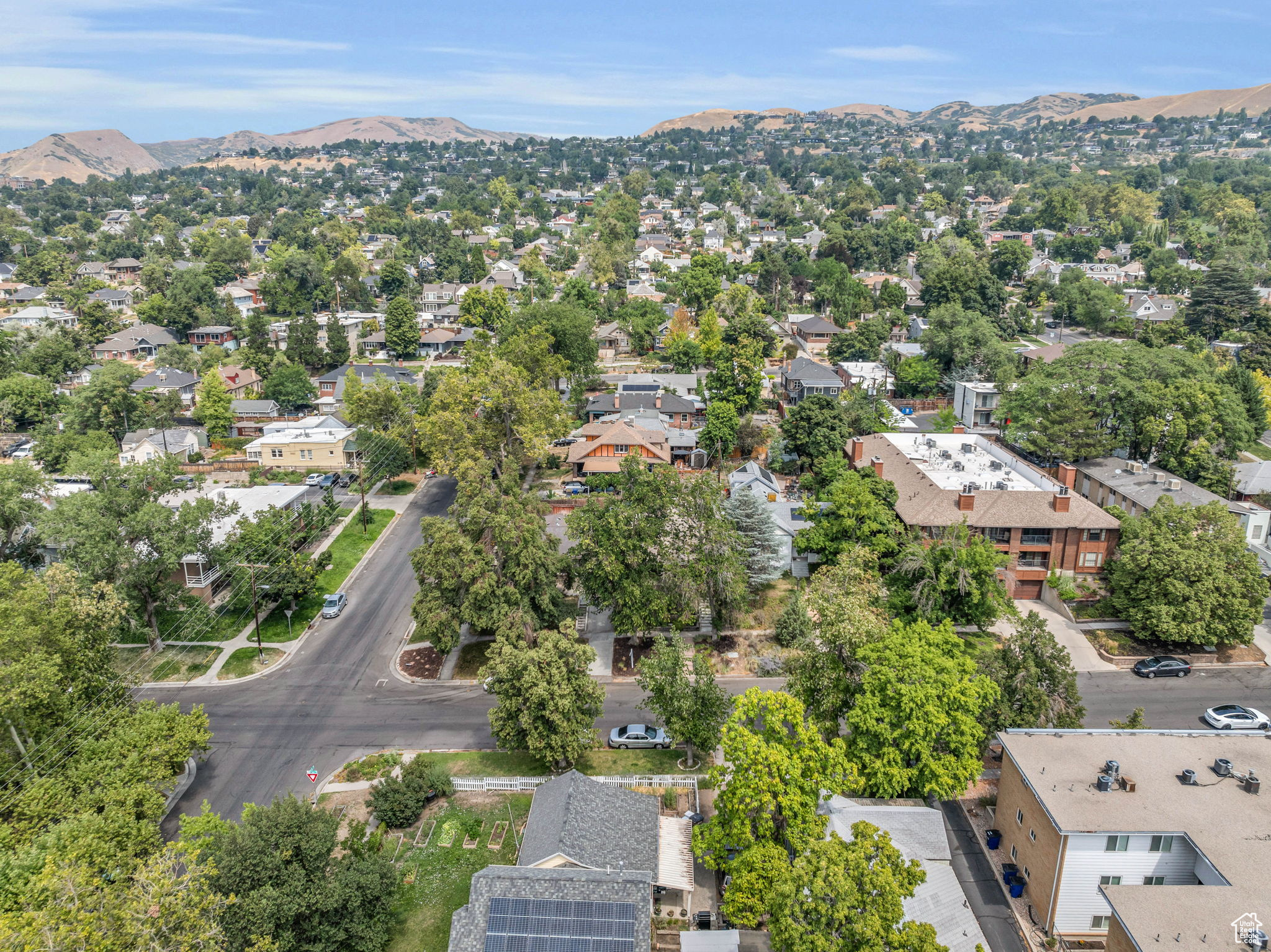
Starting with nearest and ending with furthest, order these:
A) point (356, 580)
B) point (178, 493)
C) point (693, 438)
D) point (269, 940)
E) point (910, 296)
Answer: point (269, 940), point (356, 580), point (178, 493), point (693, 438), point (910, 296)

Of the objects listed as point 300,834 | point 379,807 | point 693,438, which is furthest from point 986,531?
point 300,834

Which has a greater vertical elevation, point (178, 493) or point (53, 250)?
point (53, 250)

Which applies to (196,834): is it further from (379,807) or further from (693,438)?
(693,438)

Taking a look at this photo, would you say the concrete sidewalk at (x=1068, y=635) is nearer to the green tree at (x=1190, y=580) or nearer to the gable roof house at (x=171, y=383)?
the green tree at (x=1190, y=580)

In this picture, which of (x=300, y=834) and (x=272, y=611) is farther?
(x=272, y=611)

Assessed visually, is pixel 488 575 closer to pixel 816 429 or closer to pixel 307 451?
pixel 816 429

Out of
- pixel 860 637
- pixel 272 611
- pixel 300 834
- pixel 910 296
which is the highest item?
pixel 910 296
